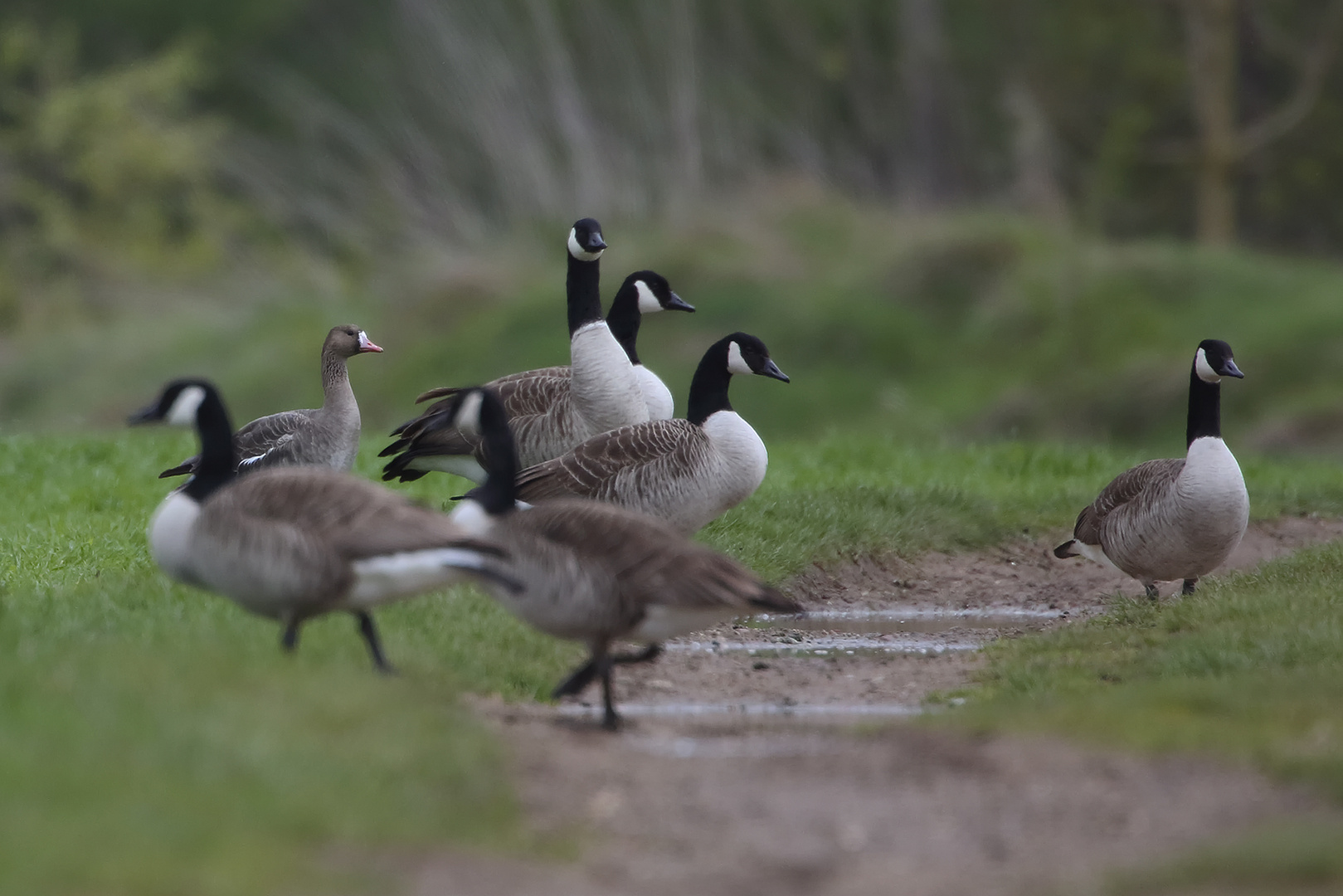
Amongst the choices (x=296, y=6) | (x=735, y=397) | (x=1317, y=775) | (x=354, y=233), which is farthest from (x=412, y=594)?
(x=296, y=6)

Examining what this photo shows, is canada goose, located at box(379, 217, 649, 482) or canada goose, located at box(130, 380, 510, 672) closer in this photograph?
canada goose, located at box(130, 380, 510, 672)

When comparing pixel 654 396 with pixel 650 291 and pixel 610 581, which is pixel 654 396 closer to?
pixel 650 291

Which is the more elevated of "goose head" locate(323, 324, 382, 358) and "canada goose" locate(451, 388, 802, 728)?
"goose head" locate(323, 324, 382, 358)

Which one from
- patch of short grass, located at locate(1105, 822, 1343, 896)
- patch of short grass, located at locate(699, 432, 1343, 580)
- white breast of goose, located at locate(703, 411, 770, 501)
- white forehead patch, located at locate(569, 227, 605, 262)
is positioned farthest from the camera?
white forehead patch, located at locate(569, 227, 605, 262)

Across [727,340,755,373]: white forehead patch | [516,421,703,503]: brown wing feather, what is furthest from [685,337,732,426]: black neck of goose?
[516,421,703,503]: brown wing feather

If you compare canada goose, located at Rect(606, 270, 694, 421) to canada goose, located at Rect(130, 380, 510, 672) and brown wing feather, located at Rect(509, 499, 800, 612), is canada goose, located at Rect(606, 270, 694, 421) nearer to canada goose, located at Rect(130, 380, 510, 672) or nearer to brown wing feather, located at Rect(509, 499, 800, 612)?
brown wing feather, located at Rect(509, 499, 800, 612)

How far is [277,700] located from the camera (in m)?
5.21

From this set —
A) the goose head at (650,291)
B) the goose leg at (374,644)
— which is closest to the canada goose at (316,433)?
the goose head at (650,291)

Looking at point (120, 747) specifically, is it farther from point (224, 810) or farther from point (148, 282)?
point (148, 282)

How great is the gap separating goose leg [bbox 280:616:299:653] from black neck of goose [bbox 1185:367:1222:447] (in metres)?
5.25

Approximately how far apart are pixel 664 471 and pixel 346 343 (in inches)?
93.1

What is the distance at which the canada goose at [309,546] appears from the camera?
18.9ft

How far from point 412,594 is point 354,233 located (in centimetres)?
1824

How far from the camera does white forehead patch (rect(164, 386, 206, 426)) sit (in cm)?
Result: 648
